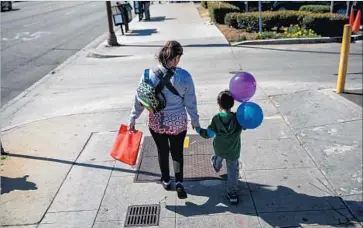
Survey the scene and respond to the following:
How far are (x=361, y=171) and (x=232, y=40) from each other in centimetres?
1016

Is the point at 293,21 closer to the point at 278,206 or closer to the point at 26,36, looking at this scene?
the point at 26,36

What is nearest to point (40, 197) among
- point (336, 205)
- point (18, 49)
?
point (336, 205)

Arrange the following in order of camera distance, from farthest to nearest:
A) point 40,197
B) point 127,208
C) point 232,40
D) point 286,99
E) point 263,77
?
point 232,40
point 263,77
point 286,99
point 40,197
point 127,208

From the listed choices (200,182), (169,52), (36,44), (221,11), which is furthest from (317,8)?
(169,52)

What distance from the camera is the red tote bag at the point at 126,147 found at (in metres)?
4.50

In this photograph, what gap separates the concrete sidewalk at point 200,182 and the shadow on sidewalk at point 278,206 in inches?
0.4

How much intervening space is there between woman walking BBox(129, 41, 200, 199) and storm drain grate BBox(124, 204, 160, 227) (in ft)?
1.24

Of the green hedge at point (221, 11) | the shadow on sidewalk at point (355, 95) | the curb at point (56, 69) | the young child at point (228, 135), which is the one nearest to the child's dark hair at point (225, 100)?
the young child at point (228, 135)

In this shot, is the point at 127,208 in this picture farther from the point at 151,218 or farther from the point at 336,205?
the point at 336,205

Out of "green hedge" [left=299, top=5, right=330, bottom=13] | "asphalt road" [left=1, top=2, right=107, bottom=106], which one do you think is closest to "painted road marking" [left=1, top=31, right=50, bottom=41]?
"asphalt road" [left=1, top=2, right=107, bottom=106]

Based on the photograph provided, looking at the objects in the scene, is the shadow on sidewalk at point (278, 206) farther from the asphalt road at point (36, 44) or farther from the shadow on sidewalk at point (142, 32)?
the shadow on sidewalk at point (142, 32)

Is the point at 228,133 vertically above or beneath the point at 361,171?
above

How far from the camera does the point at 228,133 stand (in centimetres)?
410

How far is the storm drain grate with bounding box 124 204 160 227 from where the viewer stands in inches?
161
